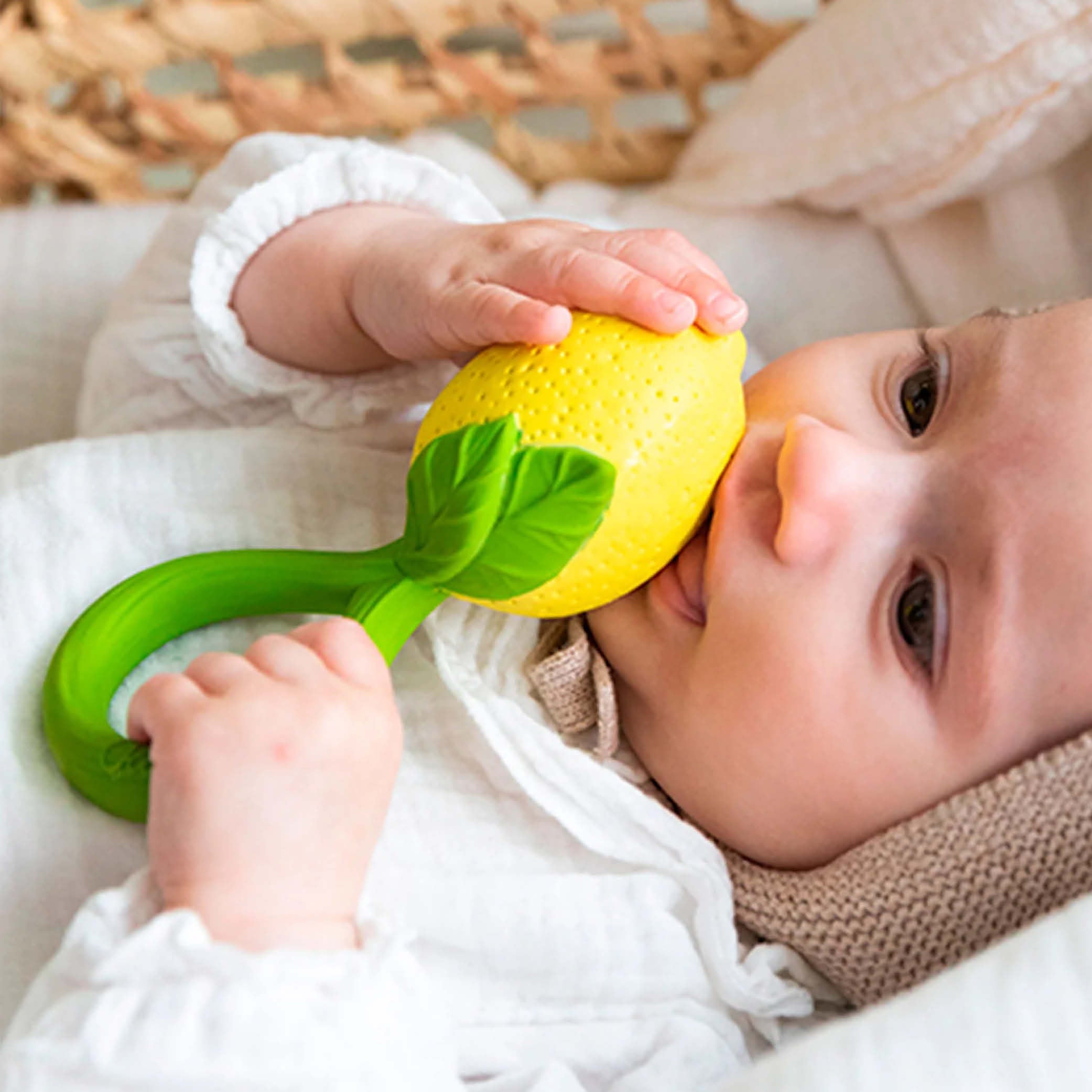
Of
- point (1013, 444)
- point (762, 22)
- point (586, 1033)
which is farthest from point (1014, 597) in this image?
point (762, 22)

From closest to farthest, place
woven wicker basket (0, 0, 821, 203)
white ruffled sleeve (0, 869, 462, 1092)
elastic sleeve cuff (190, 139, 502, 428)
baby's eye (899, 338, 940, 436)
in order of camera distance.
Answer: white ruffled sleeve (0, 869, 462, 1092) < baby's eye (899, 338, 940, 436) < elastic sleeve cuff (190, 139, 502, 428) < woven wicker basket (0, 0, 821, 203)

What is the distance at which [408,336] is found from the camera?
0.77m

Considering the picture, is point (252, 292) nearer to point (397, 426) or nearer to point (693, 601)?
point (397, 426)

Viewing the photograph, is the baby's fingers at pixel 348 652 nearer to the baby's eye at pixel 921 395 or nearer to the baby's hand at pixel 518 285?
the baby's hand at pixel 518 285

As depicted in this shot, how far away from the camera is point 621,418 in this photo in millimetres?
615

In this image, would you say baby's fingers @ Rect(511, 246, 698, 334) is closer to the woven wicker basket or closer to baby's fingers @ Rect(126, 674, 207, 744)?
baby's fingers @ Rect(126, 674, 207, 744)

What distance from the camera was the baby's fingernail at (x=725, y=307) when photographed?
654 mm

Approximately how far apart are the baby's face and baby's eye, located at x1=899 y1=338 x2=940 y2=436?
0.05 ft

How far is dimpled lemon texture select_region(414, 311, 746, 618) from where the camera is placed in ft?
Result: 2.02

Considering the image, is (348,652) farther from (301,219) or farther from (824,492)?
(301,219)

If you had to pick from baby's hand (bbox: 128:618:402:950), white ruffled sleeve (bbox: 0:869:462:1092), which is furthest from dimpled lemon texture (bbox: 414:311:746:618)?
white ruffled sleeve (bbox: 0:869:462:1092)

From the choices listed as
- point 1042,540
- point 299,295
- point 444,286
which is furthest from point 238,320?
point 1042,540

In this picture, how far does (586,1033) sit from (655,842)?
11 cm

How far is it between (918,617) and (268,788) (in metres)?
0.35
